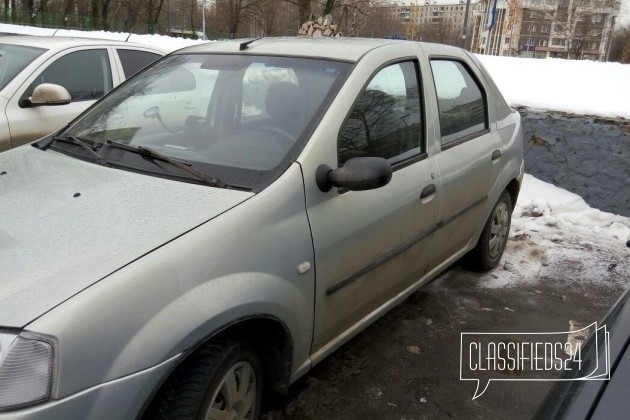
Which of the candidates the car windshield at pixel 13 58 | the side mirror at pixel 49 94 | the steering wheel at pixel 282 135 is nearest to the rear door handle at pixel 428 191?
the steering wheel at pixel 282 135

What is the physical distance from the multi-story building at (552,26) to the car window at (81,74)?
41.9 m

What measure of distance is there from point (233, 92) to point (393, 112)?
0.85 meters

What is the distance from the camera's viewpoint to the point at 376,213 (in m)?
2.64

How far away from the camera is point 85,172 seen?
2.37 m

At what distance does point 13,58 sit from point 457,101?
3.90 m

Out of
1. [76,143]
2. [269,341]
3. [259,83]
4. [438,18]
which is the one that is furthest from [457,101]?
[438,18]

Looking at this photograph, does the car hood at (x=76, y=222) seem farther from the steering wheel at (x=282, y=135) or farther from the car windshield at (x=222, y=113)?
the steering wheel at (x=282, y=135)

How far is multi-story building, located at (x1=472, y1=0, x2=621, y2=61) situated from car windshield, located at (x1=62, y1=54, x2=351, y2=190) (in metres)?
43.7

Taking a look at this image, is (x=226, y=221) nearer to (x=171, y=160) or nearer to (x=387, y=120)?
(x=171, y=160)

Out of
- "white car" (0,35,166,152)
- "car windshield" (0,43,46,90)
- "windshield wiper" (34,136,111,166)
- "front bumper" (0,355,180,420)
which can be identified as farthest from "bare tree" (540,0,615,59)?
"front bumper" (0,355,180,420)

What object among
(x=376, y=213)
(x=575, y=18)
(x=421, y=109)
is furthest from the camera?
(x=575, y=18)

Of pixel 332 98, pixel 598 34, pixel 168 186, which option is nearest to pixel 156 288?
pixel 168 186

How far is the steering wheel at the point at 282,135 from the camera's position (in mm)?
2422

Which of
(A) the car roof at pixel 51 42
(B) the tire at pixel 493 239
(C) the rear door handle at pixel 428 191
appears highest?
(A) the car roof at pixel 51 42
